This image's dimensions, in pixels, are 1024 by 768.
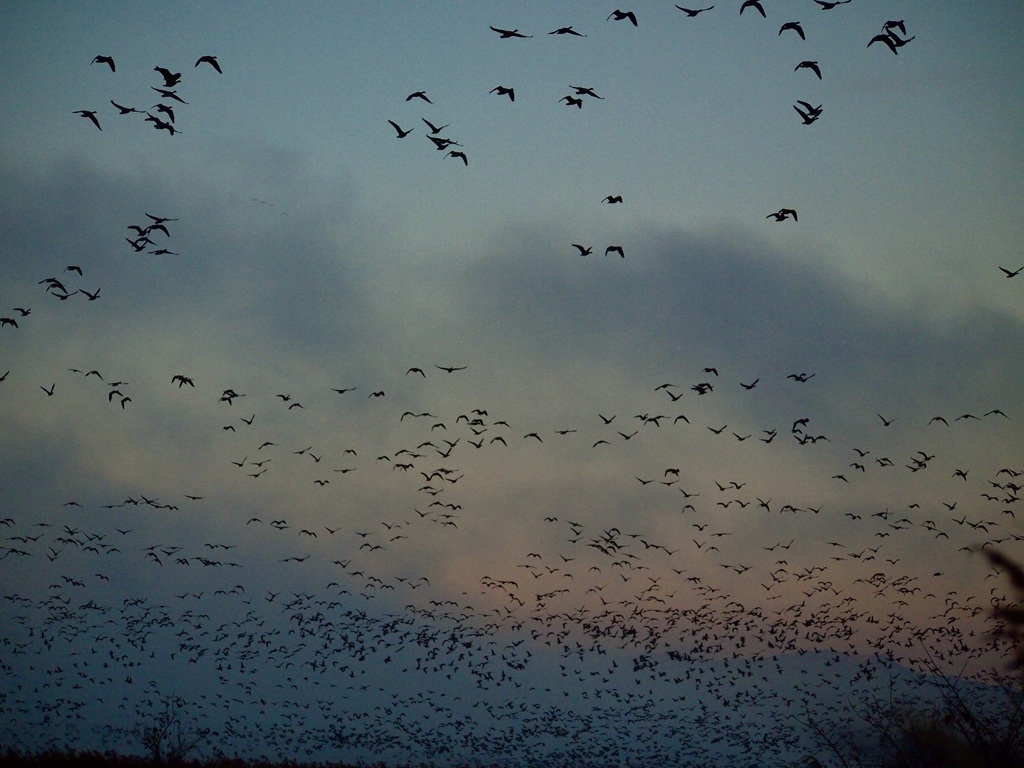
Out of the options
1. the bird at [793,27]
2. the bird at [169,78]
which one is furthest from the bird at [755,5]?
the bird at [169,78]

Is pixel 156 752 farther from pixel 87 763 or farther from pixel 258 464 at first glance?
pixel 258 464

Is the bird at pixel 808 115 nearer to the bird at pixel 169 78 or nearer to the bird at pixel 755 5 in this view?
the bird at pixel 755 5

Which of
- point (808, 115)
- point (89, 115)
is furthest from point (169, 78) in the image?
point (808, 115)

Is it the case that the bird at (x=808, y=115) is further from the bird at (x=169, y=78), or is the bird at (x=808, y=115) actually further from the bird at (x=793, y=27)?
the bird at (x=169, y=78)

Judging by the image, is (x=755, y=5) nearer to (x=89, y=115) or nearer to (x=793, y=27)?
(x=793, y=27)

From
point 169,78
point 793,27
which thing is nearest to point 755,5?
point 793,27

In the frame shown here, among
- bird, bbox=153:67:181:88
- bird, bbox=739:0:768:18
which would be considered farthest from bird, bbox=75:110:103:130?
bird, bbox=739:0:768:18

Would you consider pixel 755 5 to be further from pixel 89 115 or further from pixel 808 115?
pixel 89 115

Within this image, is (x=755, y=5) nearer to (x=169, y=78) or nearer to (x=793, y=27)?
(x=793, y=27)

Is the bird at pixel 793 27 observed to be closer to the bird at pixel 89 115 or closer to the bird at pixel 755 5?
the bird at pixel 755 5

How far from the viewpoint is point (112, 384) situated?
3662cm

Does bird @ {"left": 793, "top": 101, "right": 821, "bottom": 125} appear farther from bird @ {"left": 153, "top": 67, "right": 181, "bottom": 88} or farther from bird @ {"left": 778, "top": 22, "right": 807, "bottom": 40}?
bird @ {"left": 153, "top": 67, "right": 181, "bottom": 88}

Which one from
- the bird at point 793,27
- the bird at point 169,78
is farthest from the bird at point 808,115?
the bird at point 169,78

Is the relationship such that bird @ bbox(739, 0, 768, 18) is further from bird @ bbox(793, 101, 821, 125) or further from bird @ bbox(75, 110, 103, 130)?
bird @ bbox(75, 110, 103, 130)
